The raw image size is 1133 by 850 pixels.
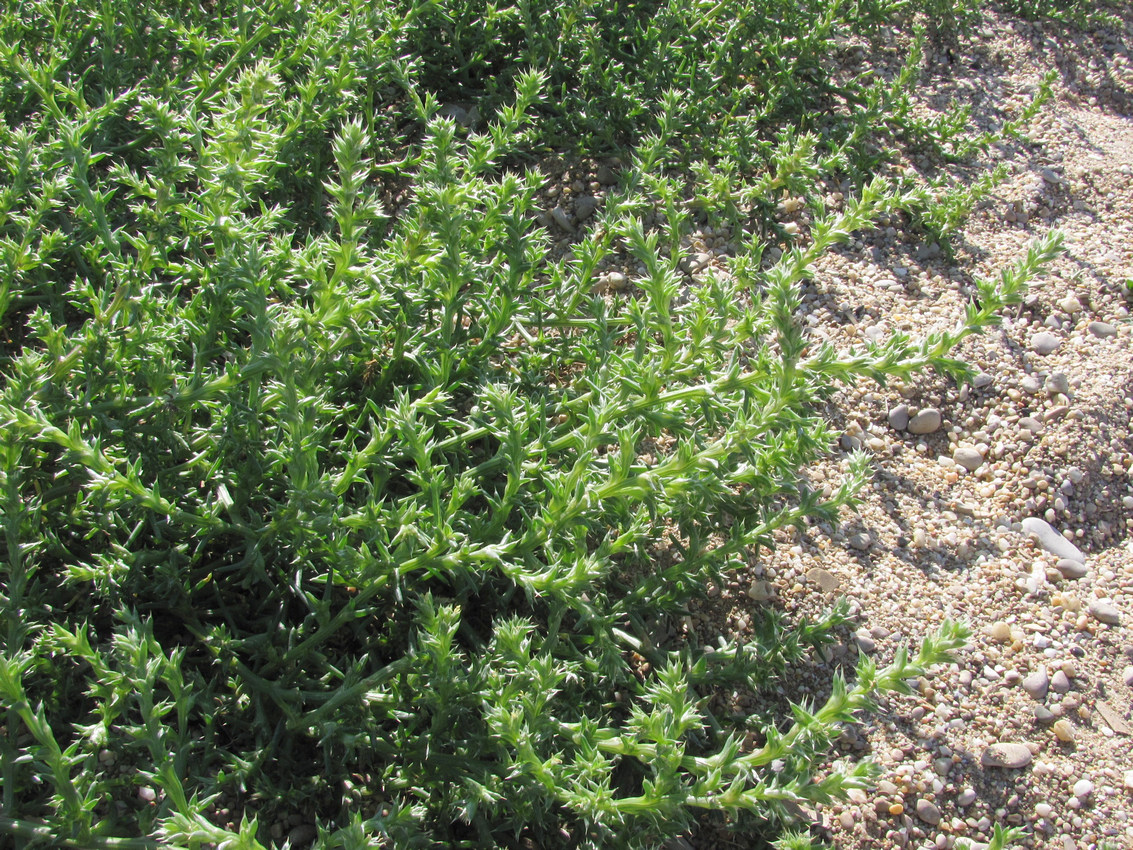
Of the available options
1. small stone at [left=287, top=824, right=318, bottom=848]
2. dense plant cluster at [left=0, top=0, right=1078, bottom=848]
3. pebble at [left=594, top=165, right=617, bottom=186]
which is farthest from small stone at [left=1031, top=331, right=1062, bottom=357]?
small stone at [left=287, top=824, right=318, bottom=848]

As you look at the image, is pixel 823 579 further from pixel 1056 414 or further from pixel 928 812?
pixel 1056 414

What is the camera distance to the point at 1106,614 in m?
2.80

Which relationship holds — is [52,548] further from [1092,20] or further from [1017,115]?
[1092,20]

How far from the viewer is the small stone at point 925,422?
324 cm

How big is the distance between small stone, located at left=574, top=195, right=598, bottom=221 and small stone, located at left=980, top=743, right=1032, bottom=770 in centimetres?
237

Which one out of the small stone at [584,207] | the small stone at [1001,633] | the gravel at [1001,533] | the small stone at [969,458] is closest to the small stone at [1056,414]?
the gravel at [1001,533]

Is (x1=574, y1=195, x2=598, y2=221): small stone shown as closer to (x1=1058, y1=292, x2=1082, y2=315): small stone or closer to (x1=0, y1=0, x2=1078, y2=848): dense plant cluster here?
(x1=0, y1=0, x2=1078, y2=848): dense plant cluster

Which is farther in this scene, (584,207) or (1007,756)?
(584,207)

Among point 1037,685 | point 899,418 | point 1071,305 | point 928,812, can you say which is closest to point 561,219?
point 899,418

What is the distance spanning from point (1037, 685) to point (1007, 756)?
0.25m

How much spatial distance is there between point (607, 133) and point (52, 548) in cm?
254

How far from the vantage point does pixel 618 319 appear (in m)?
2.77

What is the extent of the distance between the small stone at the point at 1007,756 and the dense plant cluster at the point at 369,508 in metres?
0.60

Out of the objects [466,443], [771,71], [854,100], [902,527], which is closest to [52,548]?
[466,443]
